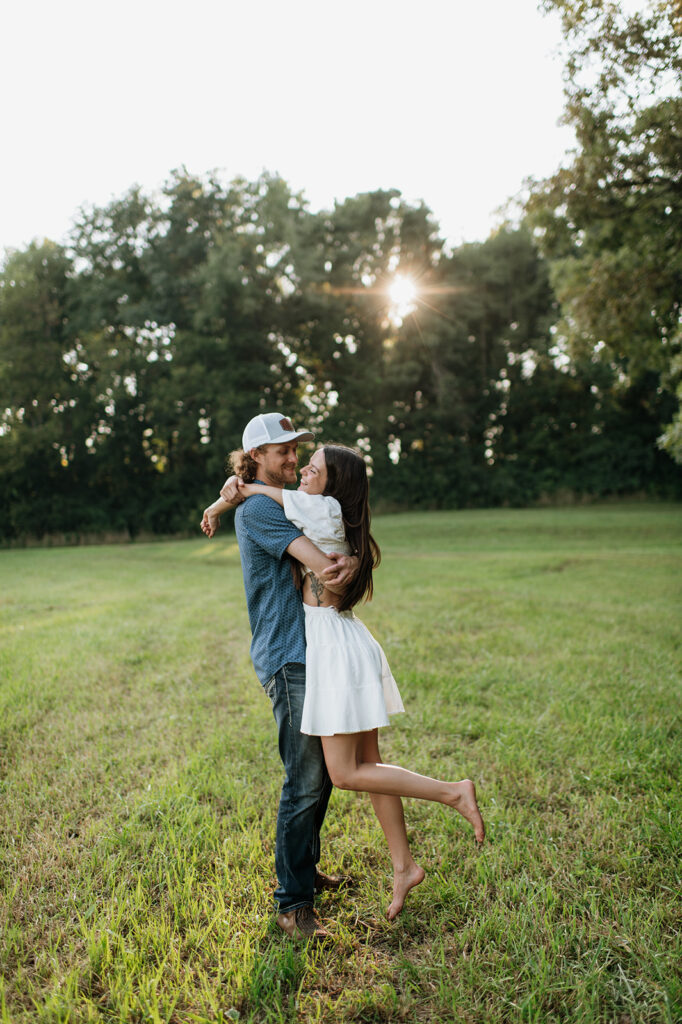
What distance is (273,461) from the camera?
2.66 meters

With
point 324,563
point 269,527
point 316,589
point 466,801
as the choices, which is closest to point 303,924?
point 466,801

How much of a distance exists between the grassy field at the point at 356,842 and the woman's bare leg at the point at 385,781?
454 mm

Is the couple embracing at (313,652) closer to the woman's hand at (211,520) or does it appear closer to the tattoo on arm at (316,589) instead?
the tattoo on arm at (316,589)

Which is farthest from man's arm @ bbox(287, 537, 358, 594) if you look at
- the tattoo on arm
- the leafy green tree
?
the leafy green tree

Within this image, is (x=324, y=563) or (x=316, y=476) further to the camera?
(x=316, y=476)

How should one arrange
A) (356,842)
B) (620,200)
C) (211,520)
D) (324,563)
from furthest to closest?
(620,200)
(356,842)
(211,520)
(324,563)

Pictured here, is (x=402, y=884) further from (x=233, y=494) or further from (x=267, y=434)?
(x=267, y=434)

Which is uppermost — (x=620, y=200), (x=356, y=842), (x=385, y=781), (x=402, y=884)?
→ (x=620, y=200)

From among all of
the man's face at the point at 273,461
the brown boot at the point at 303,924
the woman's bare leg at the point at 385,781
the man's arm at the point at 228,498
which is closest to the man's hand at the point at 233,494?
the man's arm at the point at 228,498

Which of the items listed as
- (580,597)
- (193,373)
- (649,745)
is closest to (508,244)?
(193,373)

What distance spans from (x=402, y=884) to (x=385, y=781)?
475mm

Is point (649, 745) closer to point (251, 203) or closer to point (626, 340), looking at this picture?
point (626, 340)

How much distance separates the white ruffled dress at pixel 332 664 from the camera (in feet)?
7.83

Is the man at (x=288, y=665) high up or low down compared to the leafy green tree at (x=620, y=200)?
down
